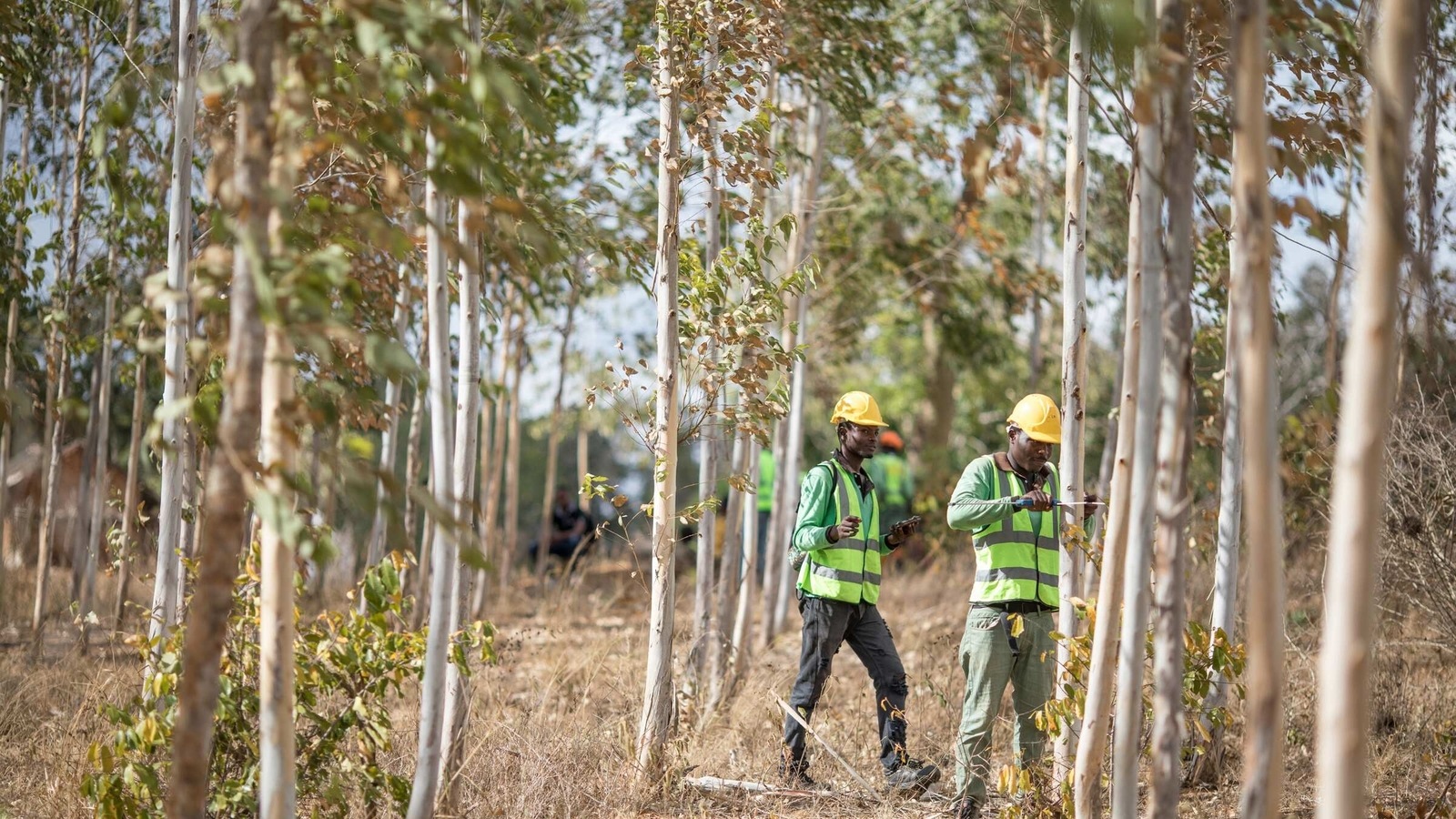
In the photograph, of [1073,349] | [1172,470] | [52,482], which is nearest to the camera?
[1172,470]

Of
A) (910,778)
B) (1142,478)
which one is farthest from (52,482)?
(1142,478)

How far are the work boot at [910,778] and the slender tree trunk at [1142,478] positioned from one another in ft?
7.05

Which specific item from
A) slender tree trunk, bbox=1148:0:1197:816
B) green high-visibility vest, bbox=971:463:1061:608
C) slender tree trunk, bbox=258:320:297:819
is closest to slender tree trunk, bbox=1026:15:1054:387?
A: green high-visibility vest, bbox=971:463:1061:608

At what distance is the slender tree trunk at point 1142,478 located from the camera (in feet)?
10.4

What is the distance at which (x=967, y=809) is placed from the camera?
197 inches

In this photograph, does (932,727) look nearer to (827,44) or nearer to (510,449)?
(827,44)

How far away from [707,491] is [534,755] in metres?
1.76

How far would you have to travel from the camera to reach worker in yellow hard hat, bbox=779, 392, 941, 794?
5.60 meters

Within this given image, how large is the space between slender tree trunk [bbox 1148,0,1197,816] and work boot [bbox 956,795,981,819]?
1946mm

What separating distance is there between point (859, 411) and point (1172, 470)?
2.73m

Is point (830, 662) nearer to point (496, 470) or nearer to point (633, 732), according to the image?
point (633, 732)

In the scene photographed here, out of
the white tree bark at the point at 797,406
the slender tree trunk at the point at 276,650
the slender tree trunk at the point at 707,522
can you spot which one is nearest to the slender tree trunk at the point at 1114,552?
the slender tree trunk at the point at 276,650

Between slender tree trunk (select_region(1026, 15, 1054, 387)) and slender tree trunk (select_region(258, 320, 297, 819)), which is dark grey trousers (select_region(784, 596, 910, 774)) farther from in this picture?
slender tree trunk (select_region(1026, 15, 1054, 387))

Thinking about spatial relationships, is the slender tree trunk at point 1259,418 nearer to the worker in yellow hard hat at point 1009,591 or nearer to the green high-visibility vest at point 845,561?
the worker in yellow hard hat at point 1009,591
